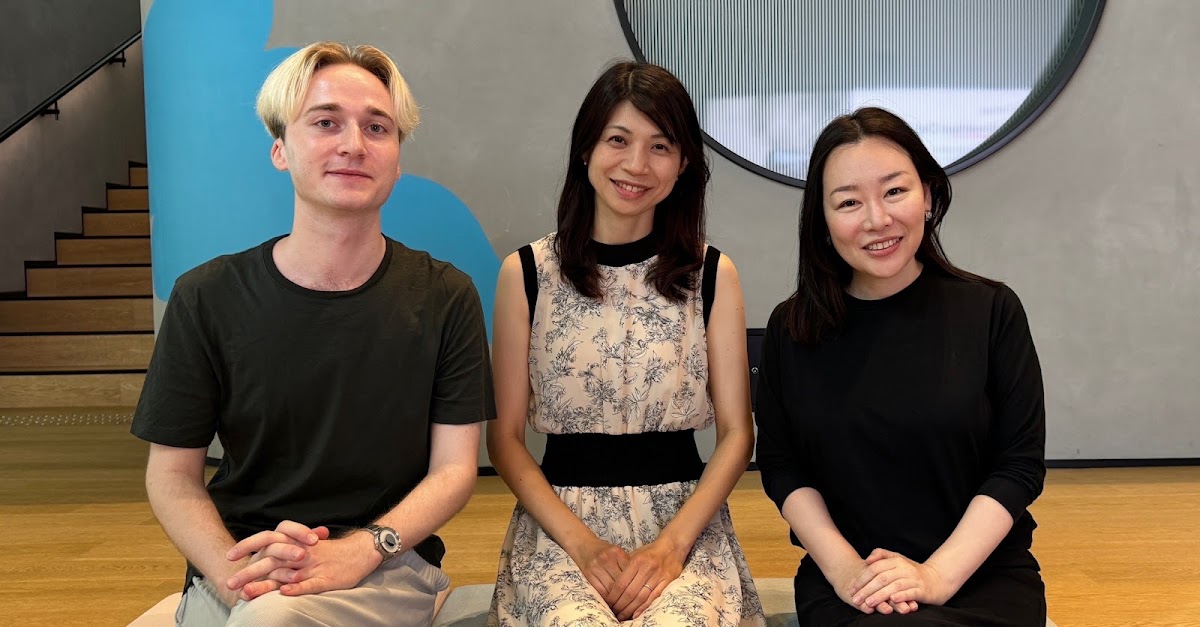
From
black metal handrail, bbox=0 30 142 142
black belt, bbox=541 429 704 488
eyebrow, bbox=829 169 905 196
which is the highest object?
black metal handrail, bbox=0 30 142 142

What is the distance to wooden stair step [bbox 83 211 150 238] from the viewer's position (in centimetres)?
679

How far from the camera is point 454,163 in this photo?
3732 millimetres

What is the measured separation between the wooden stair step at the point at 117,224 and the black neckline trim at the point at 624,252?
566 cm

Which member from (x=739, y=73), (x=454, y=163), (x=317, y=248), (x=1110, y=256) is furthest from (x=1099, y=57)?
(x=317, y=248)

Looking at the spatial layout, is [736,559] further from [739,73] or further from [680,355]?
[739,73]

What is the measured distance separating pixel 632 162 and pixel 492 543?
1578 millimetres

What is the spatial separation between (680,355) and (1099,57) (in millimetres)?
2728

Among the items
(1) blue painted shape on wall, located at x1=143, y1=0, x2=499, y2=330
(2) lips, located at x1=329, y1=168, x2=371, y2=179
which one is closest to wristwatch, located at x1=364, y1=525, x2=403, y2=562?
(2) lips, located at x1=329, y1=168, x2=371, y2=179

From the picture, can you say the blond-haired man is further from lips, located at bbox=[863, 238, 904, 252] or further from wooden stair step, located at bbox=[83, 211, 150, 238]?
wooden stair step, located at bbox=[83, 211, 150, 238]

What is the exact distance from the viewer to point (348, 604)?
1501 millimetres

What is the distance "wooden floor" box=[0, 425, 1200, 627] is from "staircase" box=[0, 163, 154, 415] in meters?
1.56

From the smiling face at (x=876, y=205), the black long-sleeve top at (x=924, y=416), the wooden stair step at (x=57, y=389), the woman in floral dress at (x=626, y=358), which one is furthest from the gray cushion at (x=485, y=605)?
the wooden stair step at (x=57, y=389)

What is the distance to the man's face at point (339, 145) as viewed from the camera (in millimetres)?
1602

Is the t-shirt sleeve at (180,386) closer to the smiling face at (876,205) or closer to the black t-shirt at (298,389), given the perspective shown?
the black t-shirt at (298,389)
